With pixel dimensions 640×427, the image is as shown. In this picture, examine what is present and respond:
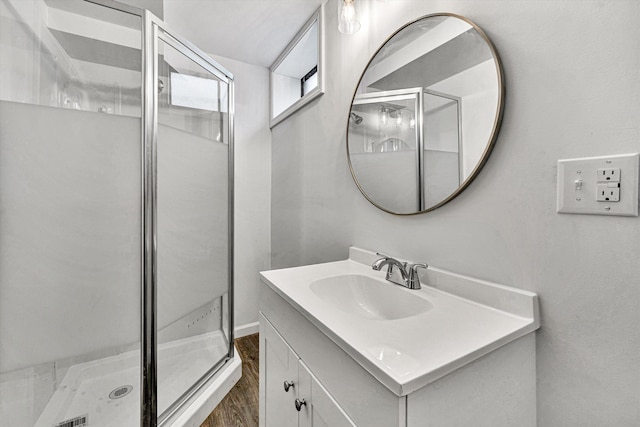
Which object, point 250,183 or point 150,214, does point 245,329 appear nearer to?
point 250,183

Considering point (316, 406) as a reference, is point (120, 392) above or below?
below

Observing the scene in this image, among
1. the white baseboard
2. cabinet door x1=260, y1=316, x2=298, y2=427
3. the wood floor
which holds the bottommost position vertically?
the wood floor

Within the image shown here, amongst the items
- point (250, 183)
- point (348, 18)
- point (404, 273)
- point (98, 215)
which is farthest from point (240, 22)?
point (404, 273)

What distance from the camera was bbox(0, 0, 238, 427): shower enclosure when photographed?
932mm

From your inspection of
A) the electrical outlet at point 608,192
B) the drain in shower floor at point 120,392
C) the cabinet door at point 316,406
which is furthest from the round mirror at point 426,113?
the drain in shower floor at point 120,392

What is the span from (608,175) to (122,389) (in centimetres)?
201

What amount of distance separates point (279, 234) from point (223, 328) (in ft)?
2.54

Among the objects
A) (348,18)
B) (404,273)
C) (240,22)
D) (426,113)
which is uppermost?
(240,22)

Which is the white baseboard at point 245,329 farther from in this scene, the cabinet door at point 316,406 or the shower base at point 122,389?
the cabinet door at point 316,406

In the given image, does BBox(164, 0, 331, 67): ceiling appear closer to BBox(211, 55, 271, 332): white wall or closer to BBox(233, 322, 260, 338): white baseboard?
BBox(211, 55, 271, 332): white wall

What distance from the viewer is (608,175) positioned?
0.58 m

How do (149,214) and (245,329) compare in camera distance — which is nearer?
(149,214)

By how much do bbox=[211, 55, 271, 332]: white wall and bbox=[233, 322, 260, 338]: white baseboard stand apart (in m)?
0.03

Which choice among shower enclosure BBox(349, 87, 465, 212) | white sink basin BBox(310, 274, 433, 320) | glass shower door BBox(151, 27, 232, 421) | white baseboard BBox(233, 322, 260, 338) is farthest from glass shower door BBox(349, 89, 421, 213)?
white baseboard BBox(233, 322, 260, 338)
